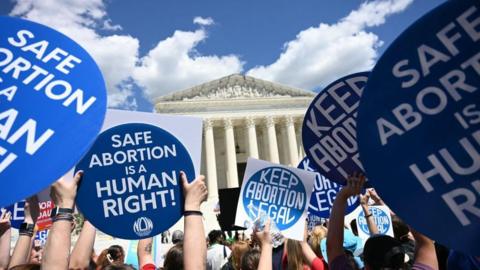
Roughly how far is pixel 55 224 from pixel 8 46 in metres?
0.99

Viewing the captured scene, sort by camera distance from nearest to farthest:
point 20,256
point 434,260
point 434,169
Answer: point 434,169 → point 434,260 → point 20,256

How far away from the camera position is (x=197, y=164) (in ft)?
8.38

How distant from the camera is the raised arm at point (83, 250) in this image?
261 centimetres

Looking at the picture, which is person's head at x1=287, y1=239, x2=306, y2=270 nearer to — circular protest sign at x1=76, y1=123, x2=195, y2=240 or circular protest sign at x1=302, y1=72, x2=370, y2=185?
circular protest sign at x1=302, y1=72, x2=370, y2=185

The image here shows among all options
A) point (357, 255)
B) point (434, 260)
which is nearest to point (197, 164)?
point (434, 260)

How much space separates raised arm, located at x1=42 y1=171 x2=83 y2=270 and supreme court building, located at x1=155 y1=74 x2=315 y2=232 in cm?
3916

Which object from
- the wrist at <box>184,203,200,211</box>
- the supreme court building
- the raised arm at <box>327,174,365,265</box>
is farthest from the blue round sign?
the supreme court building

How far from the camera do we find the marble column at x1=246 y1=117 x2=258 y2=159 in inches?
1677

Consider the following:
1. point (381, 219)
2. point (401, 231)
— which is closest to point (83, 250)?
point (401, 231)

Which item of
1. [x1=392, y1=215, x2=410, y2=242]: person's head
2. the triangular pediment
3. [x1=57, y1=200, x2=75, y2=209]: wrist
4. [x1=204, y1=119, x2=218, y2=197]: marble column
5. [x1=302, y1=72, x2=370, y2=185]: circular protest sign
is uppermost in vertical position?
the triangular pediment

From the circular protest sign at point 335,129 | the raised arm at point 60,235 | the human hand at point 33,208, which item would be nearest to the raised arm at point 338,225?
the circular protest sign at point 335,129

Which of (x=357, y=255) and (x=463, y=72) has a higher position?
(x=463, y=72)

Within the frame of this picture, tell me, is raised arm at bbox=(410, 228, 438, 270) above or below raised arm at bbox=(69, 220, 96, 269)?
below

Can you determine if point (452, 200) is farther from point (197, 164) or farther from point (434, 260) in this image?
point (197, 164)
